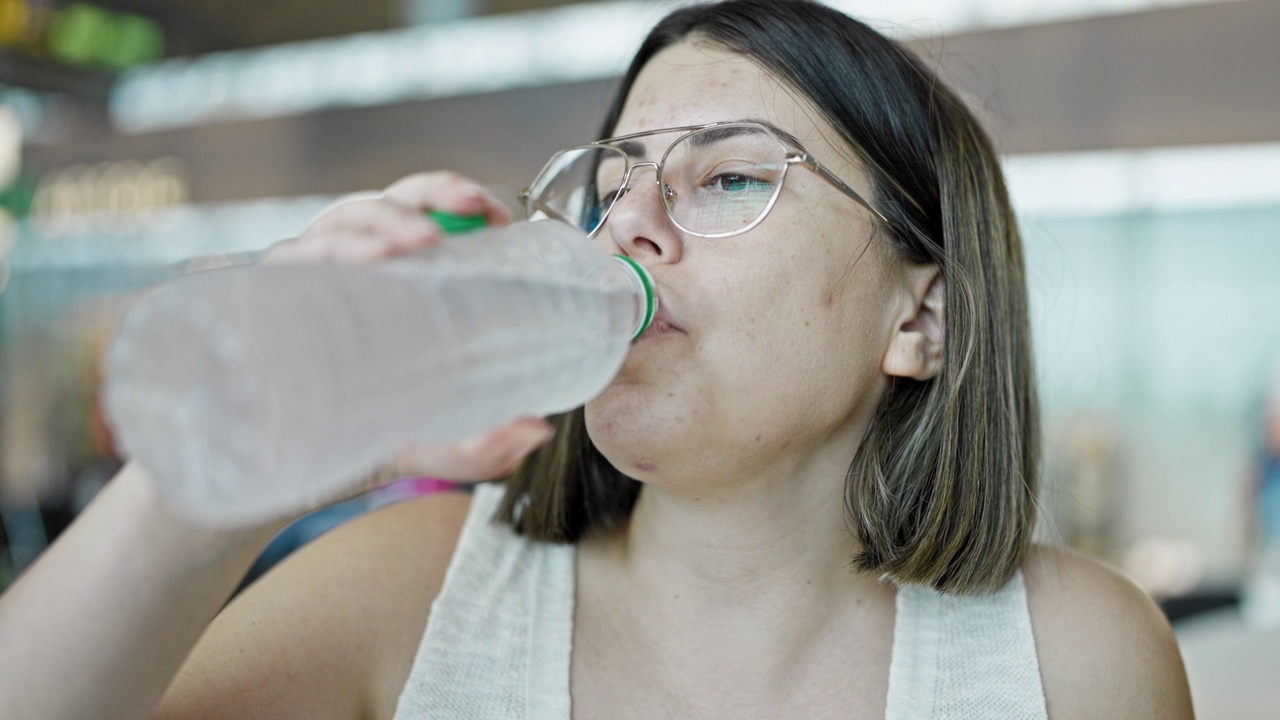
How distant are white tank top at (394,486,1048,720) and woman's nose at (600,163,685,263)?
1.44ft

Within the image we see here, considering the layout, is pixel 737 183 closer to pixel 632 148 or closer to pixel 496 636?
pixel 632 148

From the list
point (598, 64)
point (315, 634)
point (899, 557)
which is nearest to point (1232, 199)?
point (598, 64)

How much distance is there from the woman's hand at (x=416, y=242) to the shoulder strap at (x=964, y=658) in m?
0.60

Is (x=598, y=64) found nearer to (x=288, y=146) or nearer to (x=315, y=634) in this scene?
(x=288, y=146)

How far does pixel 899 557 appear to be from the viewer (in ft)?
4.20

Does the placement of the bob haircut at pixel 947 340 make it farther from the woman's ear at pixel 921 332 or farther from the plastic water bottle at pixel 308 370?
the plastic water bottle at pixel 308 370

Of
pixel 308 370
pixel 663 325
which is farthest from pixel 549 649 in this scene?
pixel 308 370

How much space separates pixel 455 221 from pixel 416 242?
0.11m

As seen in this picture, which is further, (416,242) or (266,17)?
(266,17)

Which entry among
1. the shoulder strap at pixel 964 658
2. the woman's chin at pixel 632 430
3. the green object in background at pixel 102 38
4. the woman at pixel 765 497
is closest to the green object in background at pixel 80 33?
the green object in background at pixel 102 38

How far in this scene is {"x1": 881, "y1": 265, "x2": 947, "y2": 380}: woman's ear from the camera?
1.28m

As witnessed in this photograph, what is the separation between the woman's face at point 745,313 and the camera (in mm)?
1080

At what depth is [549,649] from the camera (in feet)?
4.11

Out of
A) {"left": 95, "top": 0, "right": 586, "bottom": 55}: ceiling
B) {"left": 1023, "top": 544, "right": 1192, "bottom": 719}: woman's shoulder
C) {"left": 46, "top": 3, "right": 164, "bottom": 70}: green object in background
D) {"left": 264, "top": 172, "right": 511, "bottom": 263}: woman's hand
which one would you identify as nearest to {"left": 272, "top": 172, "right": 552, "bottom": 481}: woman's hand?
{"left": 264, "top": 172, "right": 511, "bottom": 263}: woman's hand
